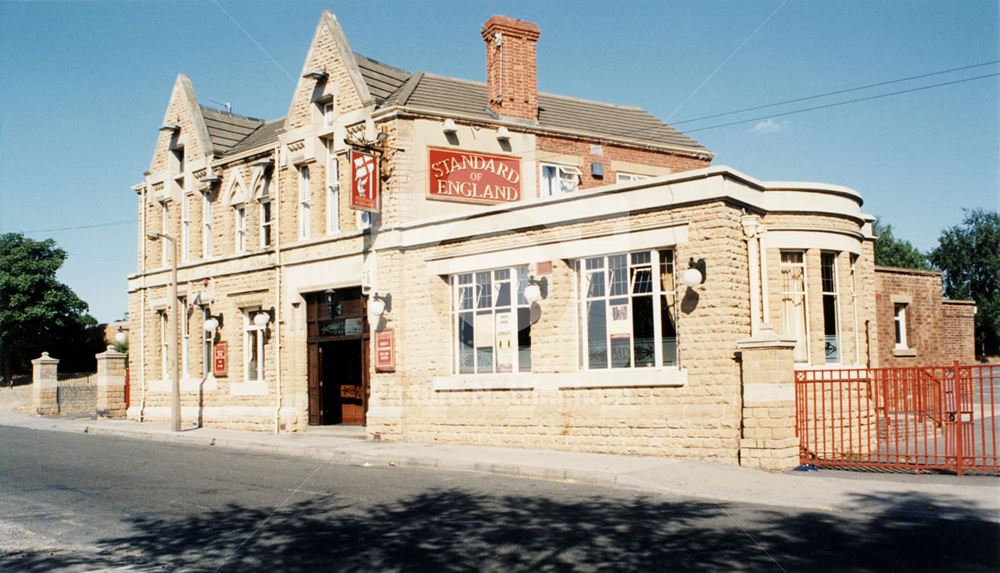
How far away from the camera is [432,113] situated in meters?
21.9

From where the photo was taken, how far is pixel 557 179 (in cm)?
2453

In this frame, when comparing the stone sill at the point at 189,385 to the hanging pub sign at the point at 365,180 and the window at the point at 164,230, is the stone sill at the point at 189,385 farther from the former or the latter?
the hanging pub sign at the point at 365,180

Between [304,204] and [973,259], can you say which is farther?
[973,259]

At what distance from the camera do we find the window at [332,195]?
23.6 m

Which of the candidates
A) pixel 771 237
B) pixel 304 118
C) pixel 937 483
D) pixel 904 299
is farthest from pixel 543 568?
pixel 904 299

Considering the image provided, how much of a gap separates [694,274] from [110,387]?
26050mm

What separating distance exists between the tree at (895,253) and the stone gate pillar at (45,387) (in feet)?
193

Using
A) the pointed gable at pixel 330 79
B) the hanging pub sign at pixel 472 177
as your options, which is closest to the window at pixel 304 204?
the pointed gable at pixel 330 79

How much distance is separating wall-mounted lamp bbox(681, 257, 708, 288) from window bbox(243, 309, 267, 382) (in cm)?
1433

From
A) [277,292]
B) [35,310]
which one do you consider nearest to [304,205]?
[277,292]

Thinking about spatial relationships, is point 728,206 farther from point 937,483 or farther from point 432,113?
point 432,113

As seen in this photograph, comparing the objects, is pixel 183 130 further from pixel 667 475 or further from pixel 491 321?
pixel 667 475

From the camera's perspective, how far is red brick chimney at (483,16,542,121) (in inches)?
925

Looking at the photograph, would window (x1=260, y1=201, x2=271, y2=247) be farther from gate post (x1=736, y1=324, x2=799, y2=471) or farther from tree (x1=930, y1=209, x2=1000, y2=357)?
tree (x1=930, y1=209, x2=1000, y2=357)
